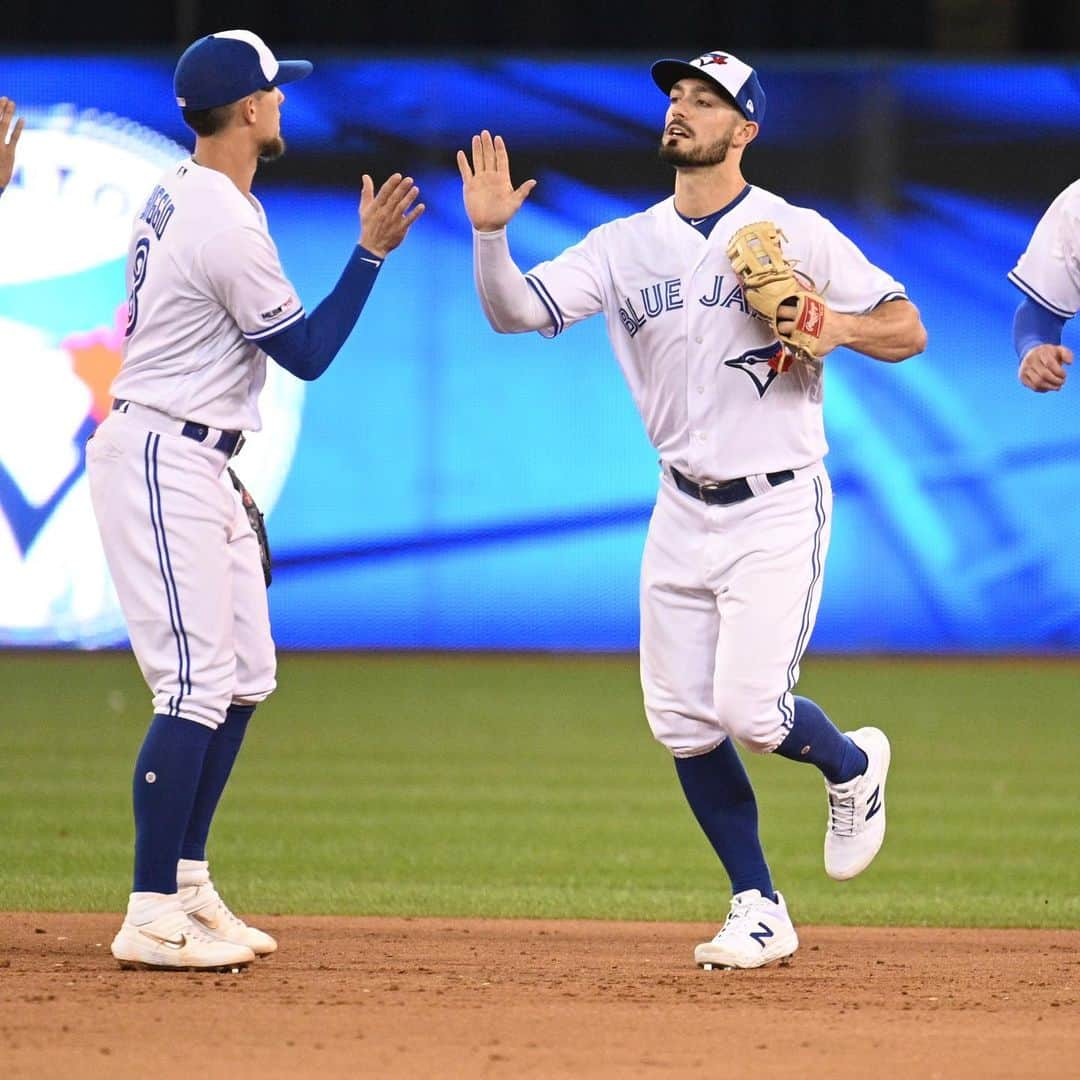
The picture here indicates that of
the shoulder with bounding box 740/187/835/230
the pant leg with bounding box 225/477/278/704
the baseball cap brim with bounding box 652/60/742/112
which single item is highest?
the baseball cap brim with bounding box 652/60/742/112

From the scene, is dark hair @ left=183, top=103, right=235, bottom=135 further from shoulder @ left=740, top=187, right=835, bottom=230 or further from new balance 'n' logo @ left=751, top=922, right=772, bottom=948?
new balance 'n' logo @ left=751, top=922, right=772, bottom=948

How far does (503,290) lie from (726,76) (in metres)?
0.81

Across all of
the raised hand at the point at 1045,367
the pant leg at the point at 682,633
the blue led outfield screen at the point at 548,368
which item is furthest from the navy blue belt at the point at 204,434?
the blue led outfield screen at the point at 548,368

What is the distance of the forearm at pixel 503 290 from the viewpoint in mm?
4969

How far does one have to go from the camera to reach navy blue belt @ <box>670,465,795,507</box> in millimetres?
4953

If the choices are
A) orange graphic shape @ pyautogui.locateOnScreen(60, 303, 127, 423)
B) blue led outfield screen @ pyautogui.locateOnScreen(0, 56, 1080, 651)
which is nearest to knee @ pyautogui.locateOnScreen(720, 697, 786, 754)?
blue led outfield screen @ pyautogui.locateOnScreen(0, 56, 1080, 651)

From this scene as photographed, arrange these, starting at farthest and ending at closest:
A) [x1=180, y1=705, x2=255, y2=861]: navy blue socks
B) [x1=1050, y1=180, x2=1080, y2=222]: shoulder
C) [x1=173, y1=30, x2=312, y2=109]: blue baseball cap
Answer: [x1=1050, y1=180, x2=1080, y2=222]: shoulder → [x1=180, y1=705, x2=255, y2=861]: navy blue socks → [x1=173, y1=30, x2=312, y2=109]: blue baseball cap

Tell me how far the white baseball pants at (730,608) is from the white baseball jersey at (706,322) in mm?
112

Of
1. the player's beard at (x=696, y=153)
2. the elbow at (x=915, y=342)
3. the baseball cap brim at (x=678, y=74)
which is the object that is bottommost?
the elbow at (x=915, y=342)

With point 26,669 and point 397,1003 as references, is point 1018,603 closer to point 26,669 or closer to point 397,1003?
point 26,669

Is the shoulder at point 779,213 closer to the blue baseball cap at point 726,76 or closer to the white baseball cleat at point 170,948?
the blue baseball cap at point 726,76

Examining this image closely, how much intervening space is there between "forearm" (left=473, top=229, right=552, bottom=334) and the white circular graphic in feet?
27.9

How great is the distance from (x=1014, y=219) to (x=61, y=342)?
7.04 m

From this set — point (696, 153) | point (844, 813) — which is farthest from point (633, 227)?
point (844, 813)
